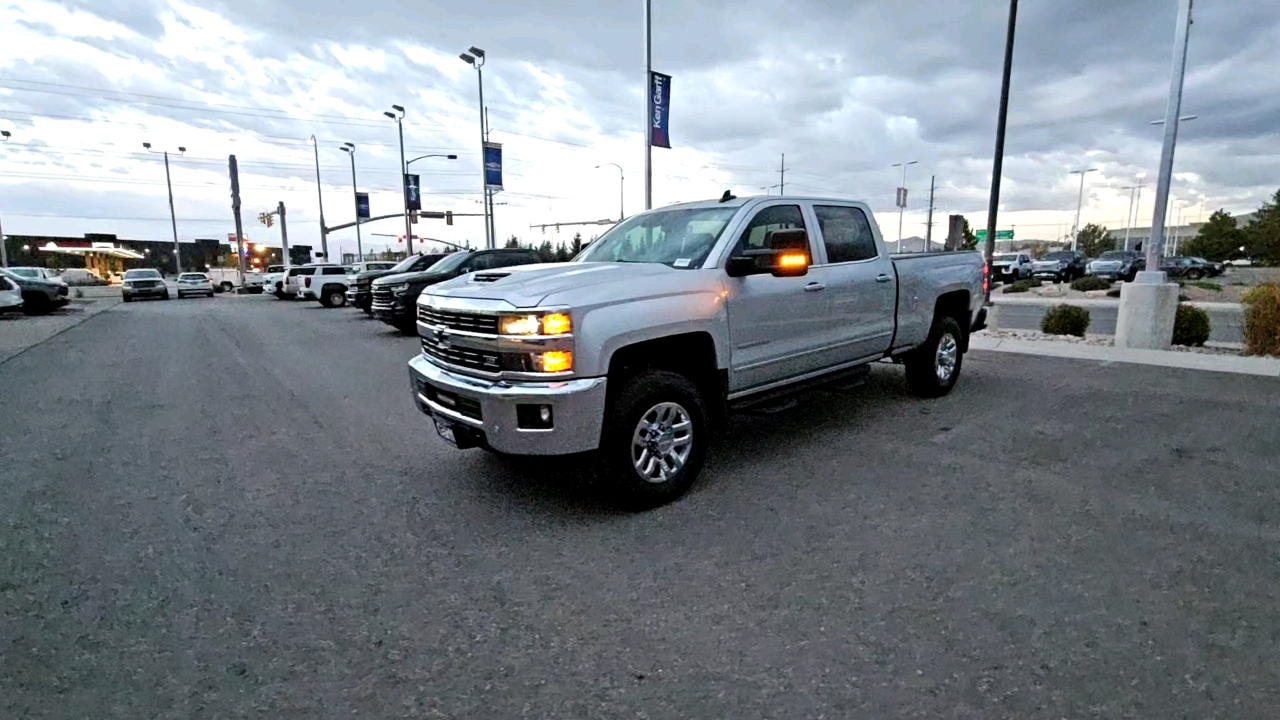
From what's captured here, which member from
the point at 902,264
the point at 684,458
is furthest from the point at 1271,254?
the point at 684,458

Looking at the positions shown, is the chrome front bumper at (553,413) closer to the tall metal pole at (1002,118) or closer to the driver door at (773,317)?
the driver door at (773,317)

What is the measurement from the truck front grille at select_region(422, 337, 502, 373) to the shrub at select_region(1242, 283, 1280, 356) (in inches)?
Answer: 413

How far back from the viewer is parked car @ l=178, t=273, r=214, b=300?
36562 mm

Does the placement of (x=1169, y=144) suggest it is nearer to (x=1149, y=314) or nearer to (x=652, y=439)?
(x=1149, y=314)

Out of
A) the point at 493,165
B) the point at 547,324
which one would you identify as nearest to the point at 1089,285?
the point at 493,165

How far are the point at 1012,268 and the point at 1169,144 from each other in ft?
102

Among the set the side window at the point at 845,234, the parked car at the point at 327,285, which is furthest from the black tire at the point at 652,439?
the parked car at the point at 327,285

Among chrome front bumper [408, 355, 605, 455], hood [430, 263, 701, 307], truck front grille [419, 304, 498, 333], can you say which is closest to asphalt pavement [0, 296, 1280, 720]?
chrome front bumper [408, 355, 605, 455]

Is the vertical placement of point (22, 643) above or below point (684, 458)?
below

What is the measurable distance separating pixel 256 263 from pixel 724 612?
93418 mm

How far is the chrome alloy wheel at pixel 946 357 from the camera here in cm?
699

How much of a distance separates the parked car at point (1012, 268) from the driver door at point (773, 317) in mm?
35422

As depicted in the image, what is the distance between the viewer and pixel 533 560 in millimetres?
3574

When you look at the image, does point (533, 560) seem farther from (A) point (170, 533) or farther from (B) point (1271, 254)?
(B) point (1271, 254)
